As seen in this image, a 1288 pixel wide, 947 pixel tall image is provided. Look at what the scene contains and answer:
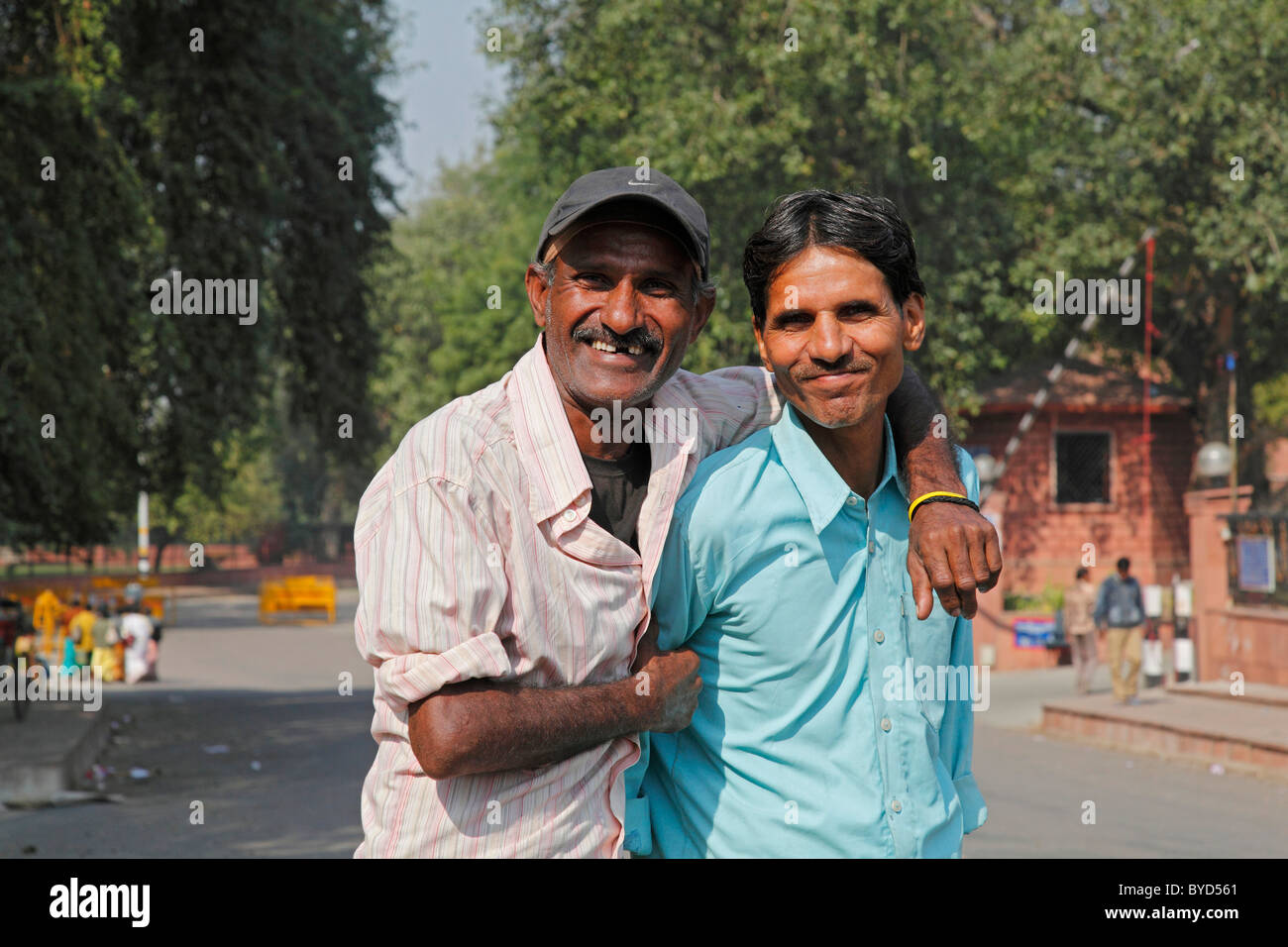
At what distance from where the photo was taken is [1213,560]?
17.8m

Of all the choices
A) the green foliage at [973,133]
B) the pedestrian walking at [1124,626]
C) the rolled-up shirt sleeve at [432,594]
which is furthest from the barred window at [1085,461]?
the rolled-up shirt sleeve at [432,594]

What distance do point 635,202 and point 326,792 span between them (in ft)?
31.0

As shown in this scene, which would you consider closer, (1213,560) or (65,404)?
(65,404)

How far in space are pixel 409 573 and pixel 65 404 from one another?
→ 9366 millimetres

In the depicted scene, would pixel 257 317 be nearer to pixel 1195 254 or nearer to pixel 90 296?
pixel 90 296

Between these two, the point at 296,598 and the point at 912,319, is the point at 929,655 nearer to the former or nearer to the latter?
the point at 912,319

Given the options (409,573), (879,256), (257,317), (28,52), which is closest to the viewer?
(409,573)

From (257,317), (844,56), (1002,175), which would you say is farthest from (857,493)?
(1002,175)

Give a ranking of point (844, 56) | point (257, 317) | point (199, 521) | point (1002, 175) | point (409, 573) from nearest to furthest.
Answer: point (409, 573), point (257, 317), point (844, 56), point (1002, 175), point (199, 521)

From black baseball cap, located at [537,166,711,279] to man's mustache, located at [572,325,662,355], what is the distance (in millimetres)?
163

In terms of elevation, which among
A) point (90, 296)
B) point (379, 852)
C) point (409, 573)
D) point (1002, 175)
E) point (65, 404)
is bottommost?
point (379, 852)

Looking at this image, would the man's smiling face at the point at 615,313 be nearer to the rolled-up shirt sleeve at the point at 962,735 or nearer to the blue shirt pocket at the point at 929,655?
the blue shirt pocket at the point at 929,655

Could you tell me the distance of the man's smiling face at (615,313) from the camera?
2398 millimetres

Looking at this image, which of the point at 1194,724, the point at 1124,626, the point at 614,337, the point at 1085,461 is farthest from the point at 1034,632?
the point at 614,337
